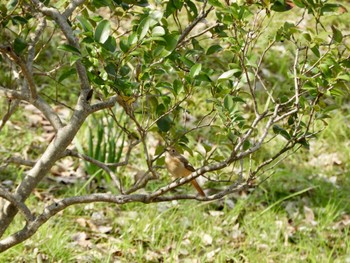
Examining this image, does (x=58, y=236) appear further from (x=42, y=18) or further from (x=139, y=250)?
(x=42, y=18)

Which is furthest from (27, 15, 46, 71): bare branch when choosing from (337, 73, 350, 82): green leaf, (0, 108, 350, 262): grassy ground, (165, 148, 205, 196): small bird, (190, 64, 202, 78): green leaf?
(0, 108, 350, 262): grassy ground

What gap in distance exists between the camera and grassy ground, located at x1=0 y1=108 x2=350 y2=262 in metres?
2.95

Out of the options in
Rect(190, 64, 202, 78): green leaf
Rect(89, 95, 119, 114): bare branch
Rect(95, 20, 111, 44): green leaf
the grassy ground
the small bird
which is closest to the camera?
Rect(95, 20, 111, 44): green leaf

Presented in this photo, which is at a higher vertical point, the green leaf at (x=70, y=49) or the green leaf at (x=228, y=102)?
the green leaf at (x=70, y=49)

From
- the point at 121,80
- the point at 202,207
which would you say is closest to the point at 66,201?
the point at 121,80

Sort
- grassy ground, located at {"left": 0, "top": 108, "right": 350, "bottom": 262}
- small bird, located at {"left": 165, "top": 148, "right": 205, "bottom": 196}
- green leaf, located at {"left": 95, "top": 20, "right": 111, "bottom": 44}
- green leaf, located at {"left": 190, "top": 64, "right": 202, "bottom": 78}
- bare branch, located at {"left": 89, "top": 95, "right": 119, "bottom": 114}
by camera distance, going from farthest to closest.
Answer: grassy ground, located at {"left": 0, "top": 108, "right": 350, "bottom": 262}
small bird, located at {"left": 165, "top": 148, "right": 205, "bottom": 196}
bare branch, located at {"left": 89, "top": 95, "right": 119, "bottom": 114}
green leaf, located at {"left": 190, "top": 64, "right": 202, "bottom": 78}
green leaf, located at {"left": 95, "top": 20, "right": 111, "bottom": 44}

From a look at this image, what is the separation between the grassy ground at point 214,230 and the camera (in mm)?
2953

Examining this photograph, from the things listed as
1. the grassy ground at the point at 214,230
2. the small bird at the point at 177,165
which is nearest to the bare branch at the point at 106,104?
the small bird at the point at 177,165

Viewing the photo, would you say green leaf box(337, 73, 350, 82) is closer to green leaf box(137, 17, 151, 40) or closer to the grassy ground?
green leaf box(137, 17, 151, 40)

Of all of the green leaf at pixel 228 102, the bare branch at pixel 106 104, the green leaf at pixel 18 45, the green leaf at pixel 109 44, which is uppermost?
the green leaf at pixel 18 45

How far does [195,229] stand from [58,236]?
28.0 inches

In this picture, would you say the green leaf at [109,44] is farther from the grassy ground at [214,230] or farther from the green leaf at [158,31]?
the grassy ground at [214,230]

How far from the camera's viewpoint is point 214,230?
3246 millimetres

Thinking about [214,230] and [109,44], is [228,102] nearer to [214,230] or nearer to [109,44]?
[109,44]
